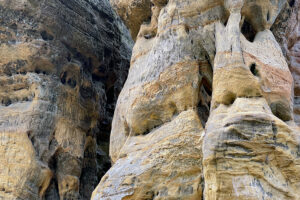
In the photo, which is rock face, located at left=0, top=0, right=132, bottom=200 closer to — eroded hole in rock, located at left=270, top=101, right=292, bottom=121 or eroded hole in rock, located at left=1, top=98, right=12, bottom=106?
eroded hole in rock, located at left=1, top=98, right=12, bottom=106

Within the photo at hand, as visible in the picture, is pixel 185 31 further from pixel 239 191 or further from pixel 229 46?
pixel 239 191

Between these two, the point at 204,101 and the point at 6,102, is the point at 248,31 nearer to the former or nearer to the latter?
the point at 204,101

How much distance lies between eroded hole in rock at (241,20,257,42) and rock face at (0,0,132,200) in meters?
3.01

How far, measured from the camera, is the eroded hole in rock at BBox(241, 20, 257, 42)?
531 cm

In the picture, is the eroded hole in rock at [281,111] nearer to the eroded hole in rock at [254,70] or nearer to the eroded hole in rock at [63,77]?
the eroded hole in rock at [254,70]

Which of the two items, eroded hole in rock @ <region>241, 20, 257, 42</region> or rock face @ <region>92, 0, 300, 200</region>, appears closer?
rock face @ <region>92, 0, 300, 200</region>

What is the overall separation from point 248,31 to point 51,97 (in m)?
3.06

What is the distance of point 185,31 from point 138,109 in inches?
39.2

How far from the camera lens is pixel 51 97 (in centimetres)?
694

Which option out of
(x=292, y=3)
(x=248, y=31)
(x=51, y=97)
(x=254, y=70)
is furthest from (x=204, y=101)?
(x=51, y=97)

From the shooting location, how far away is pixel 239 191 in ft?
A: 12.3

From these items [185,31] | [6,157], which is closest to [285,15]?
[185,31]

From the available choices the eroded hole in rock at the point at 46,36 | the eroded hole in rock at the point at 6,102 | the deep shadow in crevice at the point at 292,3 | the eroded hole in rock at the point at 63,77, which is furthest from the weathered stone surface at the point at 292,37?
the eroded hole in rock at the point at 6,102

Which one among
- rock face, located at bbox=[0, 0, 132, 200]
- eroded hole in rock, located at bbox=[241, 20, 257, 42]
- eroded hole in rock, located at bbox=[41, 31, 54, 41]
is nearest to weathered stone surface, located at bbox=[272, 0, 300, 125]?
eroded hole in rock, located at bbox=[241, 20, 257, 42]
